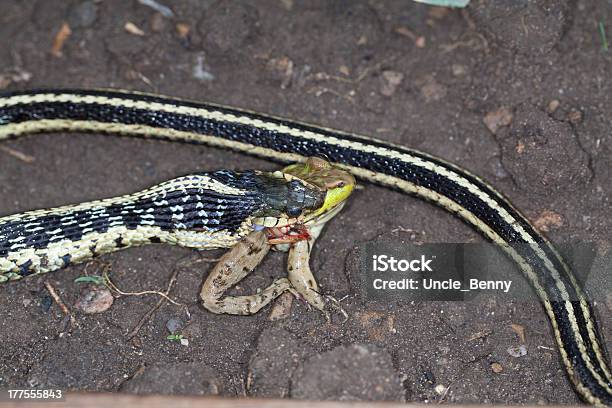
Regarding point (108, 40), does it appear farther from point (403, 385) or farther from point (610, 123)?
point (610, 123)

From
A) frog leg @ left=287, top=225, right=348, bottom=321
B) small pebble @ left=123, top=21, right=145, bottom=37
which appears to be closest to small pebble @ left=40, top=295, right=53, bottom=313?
frog leg @ left=287, top=225, right=348, bottom=321

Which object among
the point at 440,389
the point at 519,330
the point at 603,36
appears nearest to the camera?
the point at 440,389

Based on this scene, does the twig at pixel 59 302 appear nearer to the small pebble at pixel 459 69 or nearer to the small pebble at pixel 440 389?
the small pebble at pixel 440 389

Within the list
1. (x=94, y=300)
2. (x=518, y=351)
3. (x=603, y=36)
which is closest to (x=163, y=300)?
(x=94, y=300)

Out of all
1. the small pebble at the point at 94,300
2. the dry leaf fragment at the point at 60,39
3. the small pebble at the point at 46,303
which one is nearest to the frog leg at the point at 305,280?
the small pebble at the point at 94,300

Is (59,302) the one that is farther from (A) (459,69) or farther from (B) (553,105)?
(B) (553,105)

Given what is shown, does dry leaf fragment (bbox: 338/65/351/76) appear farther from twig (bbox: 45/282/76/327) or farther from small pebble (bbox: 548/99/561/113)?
twig (bbox: 45/282/76/327)
